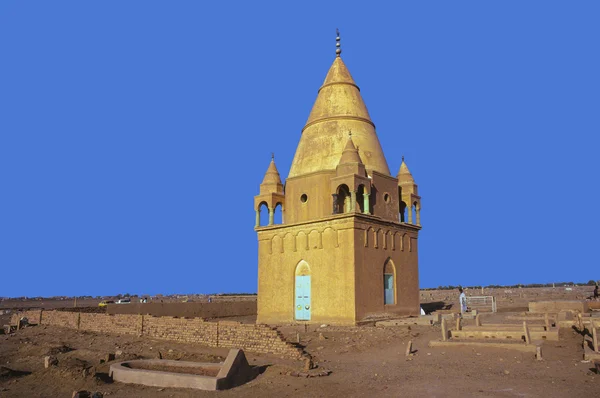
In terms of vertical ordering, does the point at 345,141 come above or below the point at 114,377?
above

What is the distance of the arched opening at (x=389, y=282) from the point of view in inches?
808

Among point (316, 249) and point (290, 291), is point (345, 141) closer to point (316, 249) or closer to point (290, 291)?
point (316, 249)

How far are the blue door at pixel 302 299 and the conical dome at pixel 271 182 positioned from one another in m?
4.82

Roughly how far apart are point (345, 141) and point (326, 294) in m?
6.88

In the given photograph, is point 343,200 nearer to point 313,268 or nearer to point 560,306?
point 313,268

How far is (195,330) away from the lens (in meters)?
16.0

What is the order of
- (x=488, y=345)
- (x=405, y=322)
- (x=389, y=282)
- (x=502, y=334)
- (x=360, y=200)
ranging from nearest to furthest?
(x=488, y=345) < (x=502, y=334) < (x=405, y=322) < (x=389, y=282) < (x=360, y=200)

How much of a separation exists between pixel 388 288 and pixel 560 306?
937cm

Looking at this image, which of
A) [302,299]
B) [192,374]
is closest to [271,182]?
[302,299]

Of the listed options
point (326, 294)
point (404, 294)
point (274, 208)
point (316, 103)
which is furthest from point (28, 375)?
point (316, 103)

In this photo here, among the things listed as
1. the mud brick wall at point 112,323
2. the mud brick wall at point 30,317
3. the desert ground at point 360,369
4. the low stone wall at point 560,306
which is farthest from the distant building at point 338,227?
→ the mud brick wall at point 30,317

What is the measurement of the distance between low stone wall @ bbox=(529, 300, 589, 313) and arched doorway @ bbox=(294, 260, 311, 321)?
11457mm

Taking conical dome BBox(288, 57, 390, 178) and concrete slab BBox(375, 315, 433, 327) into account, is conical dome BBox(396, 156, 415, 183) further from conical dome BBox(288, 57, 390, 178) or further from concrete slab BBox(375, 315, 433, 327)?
concrete slab BBox(375, 315, 433, 327)

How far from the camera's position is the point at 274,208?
75.7 feet
